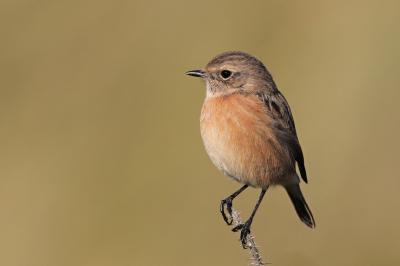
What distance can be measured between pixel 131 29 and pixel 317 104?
12.3 feet

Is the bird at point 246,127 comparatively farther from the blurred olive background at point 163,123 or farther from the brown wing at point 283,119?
the blurred olive background at point 163,123

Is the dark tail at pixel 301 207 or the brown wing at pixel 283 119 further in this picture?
the dark tail at pixel 301 207

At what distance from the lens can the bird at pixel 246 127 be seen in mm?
5688

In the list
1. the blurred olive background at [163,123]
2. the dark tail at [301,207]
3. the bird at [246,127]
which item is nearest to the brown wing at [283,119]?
the bird at [246,127]

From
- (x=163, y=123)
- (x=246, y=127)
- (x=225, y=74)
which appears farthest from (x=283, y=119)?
(x=163, y=123)

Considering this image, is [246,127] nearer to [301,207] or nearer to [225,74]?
[225,74]

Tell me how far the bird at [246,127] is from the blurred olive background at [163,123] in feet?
7.93

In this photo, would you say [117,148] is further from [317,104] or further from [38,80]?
[317,104]

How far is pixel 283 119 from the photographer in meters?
6.12

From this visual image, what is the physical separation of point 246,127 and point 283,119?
587 mm

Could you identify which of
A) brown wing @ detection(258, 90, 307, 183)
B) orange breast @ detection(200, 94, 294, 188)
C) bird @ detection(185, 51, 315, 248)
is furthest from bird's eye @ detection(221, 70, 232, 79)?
brown wing @ detection(258, 90, 307, 183)

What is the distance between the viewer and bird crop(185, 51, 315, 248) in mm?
5688

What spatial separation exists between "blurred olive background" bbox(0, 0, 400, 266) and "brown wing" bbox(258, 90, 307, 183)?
2265mm

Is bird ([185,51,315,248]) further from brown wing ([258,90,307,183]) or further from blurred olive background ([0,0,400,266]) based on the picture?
blurred olive background ([0,0,400,266])
